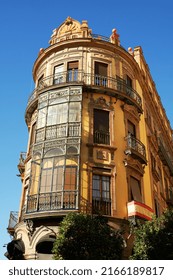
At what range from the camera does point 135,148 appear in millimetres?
19703

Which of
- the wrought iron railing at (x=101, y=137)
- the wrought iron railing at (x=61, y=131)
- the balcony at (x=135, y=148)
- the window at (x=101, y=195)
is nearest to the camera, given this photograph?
the window at (x=101, y=195)

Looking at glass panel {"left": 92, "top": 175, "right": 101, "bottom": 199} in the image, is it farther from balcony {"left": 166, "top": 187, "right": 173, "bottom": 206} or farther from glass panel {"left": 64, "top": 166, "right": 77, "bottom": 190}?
balcony {"left": 166, "top": 187, "right": 173, "bottom": 206}

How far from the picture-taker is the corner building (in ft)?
53.8

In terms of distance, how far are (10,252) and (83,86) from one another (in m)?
10.4

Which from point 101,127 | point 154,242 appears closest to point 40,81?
point 101,127

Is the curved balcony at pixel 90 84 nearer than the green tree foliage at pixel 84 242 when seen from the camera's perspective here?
No

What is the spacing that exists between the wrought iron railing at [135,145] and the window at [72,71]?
5.32 meters

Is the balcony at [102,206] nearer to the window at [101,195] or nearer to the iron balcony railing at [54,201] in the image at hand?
the window at [101,195]

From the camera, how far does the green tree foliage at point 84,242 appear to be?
1219 centimetres

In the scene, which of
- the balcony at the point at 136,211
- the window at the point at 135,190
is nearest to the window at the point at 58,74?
the window at the point at 135,190

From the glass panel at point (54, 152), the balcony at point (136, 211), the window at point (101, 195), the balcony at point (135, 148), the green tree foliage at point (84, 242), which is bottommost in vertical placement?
the green tree foliage at point (84, 242)

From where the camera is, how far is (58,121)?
62.0 ft

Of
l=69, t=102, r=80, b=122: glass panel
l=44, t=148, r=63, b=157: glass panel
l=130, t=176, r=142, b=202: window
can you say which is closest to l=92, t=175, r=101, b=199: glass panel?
l=130, t=176, r=142, b=202: window

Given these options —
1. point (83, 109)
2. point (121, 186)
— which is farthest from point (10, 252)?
point (83, 109)
